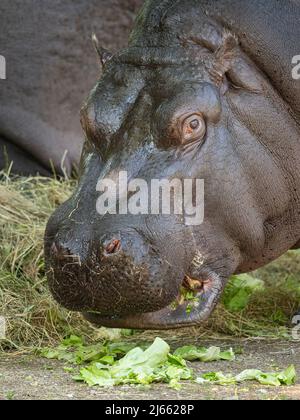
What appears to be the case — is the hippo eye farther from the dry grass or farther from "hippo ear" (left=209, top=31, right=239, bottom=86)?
the dry grass

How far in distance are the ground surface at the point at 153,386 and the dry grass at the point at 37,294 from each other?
27 centimetres

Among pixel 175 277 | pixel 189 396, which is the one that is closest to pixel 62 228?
pixel 175 277

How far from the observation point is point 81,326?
597cm

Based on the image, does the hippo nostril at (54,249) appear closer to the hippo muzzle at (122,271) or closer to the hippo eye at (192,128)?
the hippo muzzle at (122,271)

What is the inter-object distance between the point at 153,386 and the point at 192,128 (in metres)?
1.05

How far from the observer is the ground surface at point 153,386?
452cm

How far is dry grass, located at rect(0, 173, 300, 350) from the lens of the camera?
5828 millimetres

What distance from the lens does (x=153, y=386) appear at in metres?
4.72

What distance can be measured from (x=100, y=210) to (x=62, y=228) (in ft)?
0.55

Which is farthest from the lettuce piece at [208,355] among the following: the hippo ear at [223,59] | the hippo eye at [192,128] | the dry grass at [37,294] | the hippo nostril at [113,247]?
the hippo ear at [223,59]

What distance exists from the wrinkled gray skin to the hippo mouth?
284 centimetres
